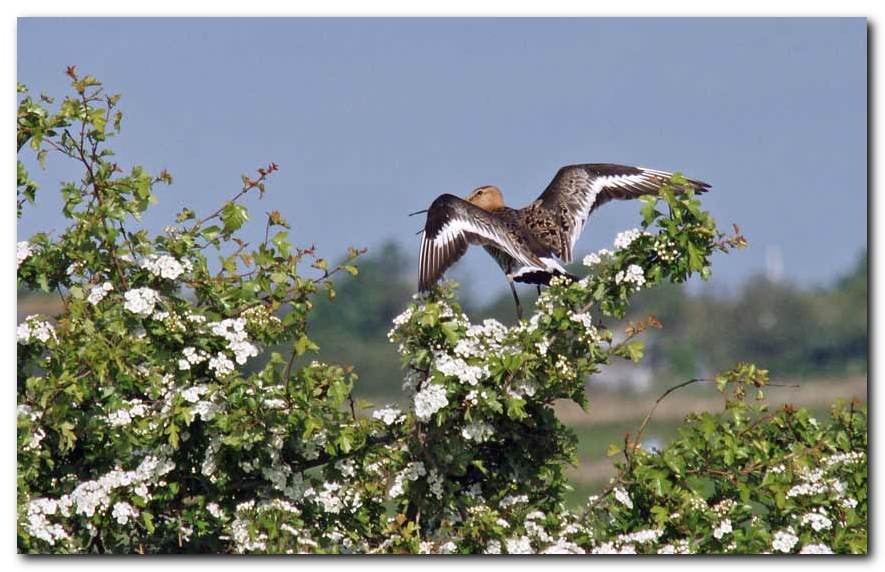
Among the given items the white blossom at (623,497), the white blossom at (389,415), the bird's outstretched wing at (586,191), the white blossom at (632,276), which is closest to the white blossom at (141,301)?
the white blossom at (389,415)

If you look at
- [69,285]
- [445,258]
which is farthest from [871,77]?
[69,285]

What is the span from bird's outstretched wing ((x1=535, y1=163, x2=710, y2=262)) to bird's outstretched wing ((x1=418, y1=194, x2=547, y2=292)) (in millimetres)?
383

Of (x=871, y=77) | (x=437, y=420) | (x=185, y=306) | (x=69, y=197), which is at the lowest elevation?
(x=437, y=420)

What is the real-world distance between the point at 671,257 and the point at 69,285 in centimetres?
202

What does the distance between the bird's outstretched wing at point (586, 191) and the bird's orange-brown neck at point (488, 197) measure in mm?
557

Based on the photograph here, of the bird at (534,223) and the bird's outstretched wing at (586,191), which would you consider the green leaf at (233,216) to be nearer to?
the bird at (534,223)

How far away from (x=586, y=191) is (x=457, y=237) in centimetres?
102

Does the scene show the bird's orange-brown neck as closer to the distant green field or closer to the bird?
the bird

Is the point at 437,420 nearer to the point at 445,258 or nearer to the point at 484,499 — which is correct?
the point at 484,499

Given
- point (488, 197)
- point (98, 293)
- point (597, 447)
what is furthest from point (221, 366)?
point (597, 447)

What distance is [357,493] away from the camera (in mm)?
5266

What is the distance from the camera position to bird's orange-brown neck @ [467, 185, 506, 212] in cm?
717

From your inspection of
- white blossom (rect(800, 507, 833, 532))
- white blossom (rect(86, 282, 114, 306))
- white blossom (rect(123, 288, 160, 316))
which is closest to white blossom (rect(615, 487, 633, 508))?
white blossom (rect(800, 507, 833, 532))

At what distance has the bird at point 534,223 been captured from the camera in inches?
222
